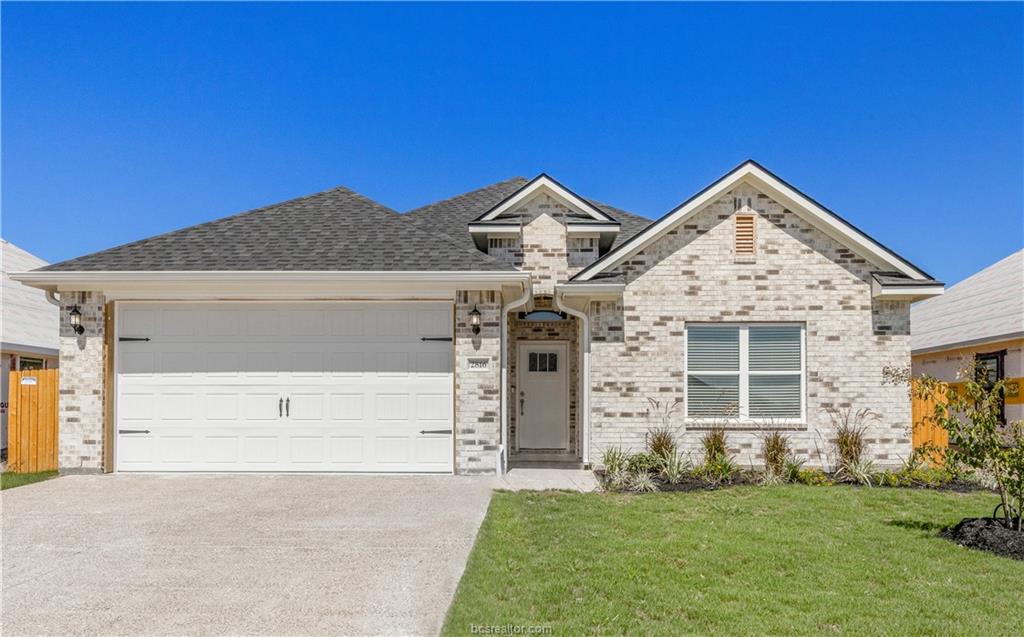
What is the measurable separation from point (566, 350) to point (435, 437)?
4.23 m

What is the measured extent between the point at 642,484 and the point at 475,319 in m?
3.44

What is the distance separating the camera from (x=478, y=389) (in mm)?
10484

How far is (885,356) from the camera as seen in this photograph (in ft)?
37.5

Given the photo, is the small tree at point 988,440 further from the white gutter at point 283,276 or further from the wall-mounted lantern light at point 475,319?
the wall-mounted lantern light at point 475,319

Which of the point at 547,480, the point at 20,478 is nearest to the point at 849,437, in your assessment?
the point at 547,480

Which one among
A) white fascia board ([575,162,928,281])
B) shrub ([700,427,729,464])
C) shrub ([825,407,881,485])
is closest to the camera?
shrub ([825,407,881,485])

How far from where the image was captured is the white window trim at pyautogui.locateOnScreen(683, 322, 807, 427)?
37.4ft

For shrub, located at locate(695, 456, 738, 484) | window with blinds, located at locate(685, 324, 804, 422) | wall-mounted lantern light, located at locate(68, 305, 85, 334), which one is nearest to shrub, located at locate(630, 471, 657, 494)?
shrub, located at locate(695, 456, 738, 484)

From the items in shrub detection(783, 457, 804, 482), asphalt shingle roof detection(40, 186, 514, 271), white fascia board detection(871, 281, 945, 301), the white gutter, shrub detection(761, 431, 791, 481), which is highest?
asphalt shingle roof detection(40, 186, 514, 271)

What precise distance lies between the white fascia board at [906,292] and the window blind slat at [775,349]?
141cm

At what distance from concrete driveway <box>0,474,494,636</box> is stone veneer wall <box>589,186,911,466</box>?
338cm

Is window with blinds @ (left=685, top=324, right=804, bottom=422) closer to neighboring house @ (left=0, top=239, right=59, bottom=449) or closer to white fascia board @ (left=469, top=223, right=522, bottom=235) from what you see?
white fascia board @ (left=469, top=223, right=522, bottom=235)

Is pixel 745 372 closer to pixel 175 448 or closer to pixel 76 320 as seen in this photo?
pixel 175 448

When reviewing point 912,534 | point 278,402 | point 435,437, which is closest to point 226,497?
point 278,402
